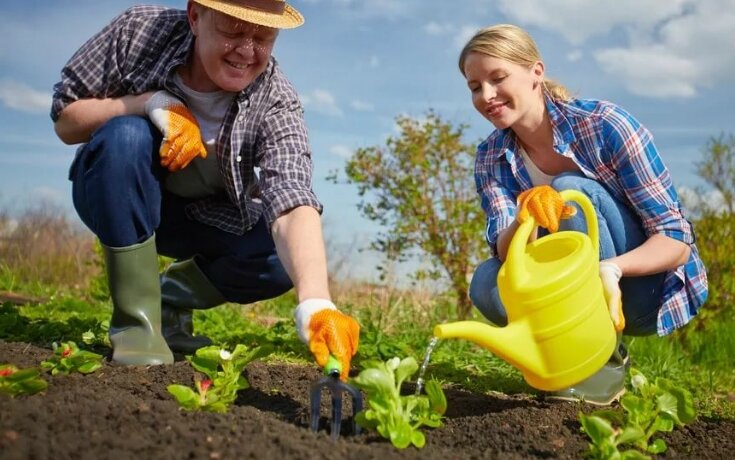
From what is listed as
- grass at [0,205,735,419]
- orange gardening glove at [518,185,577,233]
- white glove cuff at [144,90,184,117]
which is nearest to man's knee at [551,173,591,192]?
orange gardening glove at [518,185,577,233]

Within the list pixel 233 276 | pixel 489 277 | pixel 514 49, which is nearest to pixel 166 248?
pixel 233 276

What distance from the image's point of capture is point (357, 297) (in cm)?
570

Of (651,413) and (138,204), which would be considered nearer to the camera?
(651,413)

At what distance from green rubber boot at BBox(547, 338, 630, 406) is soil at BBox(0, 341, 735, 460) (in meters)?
0.09

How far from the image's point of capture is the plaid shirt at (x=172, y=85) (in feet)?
8.84

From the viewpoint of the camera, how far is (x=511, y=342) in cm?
195

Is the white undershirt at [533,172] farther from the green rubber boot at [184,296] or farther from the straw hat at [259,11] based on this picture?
the green rubber boot at [184,296]

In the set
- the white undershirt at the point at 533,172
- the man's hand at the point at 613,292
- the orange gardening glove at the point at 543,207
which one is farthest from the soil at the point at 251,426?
the white undershirt at the point at 533,172

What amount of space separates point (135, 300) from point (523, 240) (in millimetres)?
1383

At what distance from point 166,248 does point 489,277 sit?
1.39 m

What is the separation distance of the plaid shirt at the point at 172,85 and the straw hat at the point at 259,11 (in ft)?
0.84

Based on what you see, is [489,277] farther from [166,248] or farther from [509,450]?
[166,248]

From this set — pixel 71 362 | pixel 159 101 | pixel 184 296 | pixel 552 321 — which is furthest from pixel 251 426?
pixel 184 296

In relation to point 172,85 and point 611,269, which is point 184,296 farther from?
point 611,269
